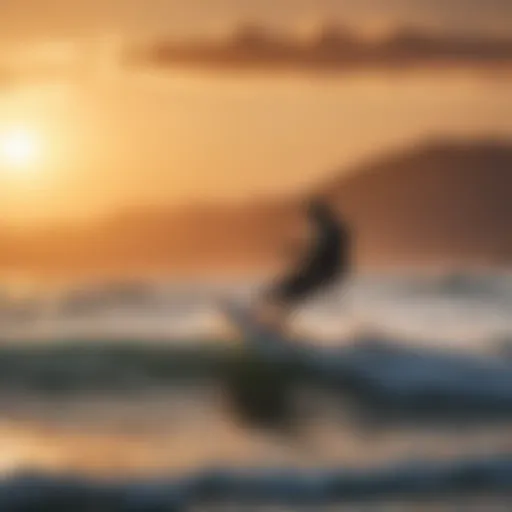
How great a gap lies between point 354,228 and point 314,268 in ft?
0.27

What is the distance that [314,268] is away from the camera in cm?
120

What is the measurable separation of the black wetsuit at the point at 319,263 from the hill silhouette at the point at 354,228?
2 centimetres

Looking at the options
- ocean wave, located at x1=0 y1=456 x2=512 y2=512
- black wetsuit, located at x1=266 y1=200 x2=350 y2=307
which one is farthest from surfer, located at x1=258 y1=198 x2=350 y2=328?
ocean wave, located at x1=0 y1=456 x2=512 y2=512

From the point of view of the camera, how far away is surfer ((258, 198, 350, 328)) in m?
1.18

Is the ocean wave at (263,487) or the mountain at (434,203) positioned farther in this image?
the mountain at (434,203)

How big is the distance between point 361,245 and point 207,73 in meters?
0.31

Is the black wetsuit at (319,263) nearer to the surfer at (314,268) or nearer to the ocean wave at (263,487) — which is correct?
the surfer at (314,268)

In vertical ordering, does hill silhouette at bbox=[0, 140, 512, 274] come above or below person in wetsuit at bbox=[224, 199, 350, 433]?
above

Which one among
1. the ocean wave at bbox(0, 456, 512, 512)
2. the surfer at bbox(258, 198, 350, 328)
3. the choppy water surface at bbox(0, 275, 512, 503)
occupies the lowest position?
the ocean wave at bbox(0, 456, 512, 512)

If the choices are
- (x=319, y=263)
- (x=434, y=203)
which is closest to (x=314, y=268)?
(x=319, y=263)

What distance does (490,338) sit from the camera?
1.17m

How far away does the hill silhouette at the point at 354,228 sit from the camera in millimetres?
1211

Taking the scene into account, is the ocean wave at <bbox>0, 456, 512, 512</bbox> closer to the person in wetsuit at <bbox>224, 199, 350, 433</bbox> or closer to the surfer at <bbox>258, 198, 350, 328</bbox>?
the person in wetsuit at <bbox>224, 199, 350, 433</bbox>

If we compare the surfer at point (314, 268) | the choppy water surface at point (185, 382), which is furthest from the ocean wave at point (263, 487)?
the surfer at point (314, 268)
